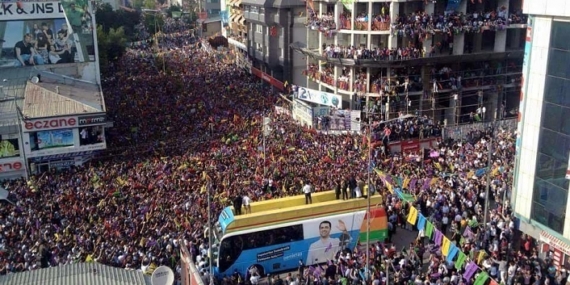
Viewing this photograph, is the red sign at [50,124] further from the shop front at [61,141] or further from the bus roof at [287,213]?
the bus roof at [287,213]

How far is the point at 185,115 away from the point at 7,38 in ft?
55.3

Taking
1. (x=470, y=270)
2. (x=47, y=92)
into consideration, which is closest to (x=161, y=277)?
(x=470, y=270)

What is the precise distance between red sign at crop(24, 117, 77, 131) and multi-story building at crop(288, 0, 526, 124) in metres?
20.5

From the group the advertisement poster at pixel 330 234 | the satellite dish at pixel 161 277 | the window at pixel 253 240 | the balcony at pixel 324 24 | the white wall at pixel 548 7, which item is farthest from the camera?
the balcony at pixel 324 24

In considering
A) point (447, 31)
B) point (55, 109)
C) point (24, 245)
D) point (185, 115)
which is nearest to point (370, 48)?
point (447, 31)

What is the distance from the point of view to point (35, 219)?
27172 millimetres

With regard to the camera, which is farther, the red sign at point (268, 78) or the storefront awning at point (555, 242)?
the red sign at point (268, 78)

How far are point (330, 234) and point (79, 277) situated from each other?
1198cm

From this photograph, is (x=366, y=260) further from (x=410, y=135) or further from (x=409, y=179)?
(x=410, y=135)

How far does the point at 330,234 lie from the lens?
24.4 meters

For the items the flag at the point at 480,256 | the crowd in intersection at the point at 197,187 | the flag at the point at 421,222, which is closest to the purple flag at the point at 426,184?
the crowd in intersection at the point at 197,187

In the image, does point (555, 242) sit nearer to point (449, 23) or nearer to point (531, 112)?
point (531, 112)

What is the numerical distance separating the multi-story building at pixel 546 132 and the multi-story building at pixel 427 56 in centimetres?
2244

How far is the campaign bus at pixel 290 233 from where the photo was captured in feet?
75.5
